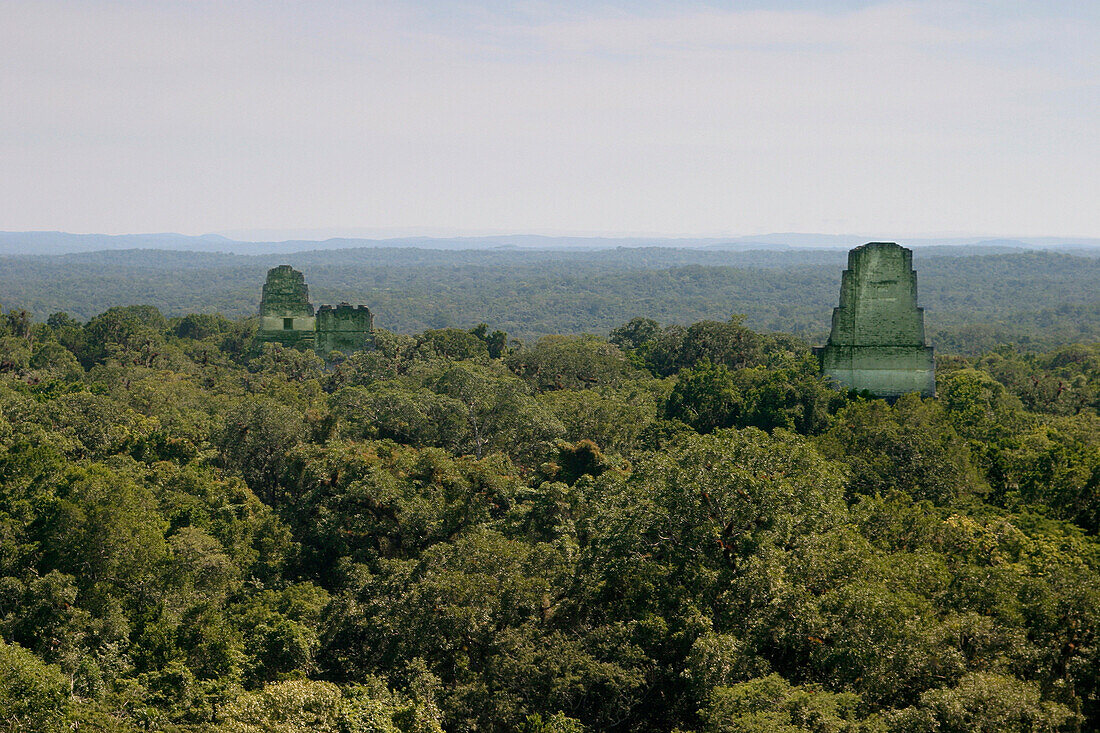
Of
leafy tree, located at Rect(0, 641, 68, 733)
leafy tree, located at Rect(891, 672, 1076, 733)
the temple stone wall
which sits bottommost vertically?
leafy tree, located at Rect(0, 641, 68, 733)

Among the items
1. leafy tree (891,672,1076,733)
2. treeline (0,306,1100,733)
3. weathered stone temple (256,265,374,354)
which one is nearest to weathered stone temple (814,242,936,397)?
treeline (0,306,1100,733)

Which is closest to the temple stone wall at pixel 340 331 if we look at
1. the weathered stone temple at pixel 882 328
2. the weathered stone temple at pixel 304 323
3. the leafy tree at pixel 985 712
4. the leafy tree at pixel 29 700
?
the weathered stone temple at pixel 304 323

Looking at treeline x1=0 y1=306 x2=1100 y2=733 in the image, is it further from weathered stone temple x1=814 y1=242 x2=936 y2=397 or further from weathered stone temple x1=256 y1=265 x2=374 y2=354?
weathered stone temple x1=256 y1=265 x2=374 y2=354

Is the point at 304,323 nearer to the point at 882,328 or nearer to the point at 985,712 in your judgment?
the point at 882,328

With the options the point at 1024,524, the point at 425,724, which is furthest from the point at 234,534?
the point at 1024,524

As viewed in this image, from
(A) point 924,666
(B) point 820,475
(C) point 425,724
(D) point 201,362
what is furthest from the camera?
(D) point 201,362

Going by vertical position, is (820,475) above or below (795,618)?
above

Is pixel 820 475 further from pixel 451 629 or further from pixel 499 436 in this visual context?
pixel 499 436
